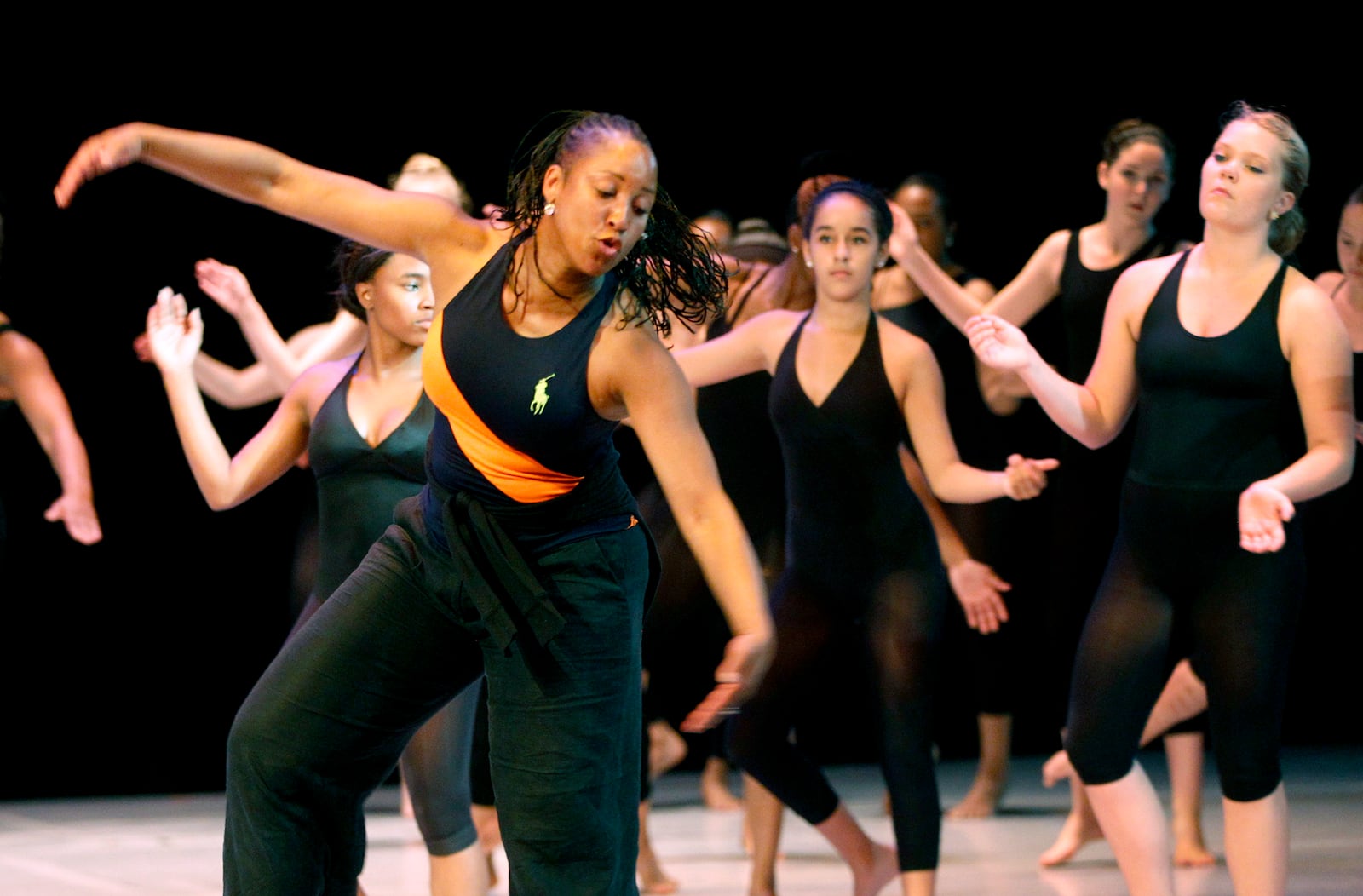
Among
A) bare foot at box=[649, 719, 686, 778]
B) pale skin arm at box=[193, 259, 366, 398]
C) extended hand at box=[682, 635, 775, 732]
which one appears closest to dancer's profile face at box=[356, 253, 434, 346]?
pale skin arm at box=[193, 259, 366, 398]

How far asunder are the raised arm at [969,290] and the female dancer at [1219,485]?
100cm

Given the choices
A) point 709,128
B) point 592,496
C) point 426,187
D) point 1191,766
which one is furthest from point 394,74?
point 592,496

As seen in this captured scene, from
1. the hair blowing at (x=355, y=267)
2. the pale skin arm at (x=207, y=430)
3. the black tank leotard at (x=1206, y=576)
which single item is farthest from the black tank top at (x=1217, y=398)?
the pale skin arm at (x=207, y=430)

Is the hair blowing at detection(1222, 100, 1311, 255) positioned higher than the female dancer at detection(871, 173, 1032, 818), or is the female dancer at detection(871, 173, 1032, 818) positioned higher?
the hair blowing at detection(1222, 100, 1311, 255)

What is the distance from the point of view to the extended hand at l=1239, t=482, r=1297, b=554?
3000 millimetres

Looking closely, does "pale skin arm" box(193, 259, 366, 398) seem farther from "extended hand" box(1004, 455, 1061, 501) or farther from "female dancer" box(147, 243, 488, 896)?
"extended hand" box(1004, 455, 1061, 501)

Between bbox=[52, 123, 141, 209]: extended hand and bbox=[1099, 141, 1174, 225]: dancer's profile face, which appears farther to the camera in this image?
bbox=[1099, 141, 1174, 225]: dancer's profile face

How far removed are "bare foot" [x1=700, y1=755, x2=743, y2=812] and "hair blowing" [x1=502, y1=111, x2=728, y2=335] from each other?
333cm

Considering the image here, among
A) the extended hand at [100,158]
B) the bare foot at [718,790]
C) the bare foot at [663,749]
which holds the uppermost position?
the extended hand at [100,158]

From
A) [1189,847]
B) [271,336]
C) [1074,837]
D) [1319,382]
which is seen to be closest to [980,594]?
[1319,382]

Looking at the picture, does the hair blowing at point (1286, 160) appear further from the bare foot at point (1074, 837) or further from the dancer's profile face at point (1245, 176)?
the bare foot at point (1074, 837)

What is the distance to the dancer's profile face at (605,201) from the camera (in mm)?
2496

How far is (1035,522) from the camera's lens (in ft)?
22.9

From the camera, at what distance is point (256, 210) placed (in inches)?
247
